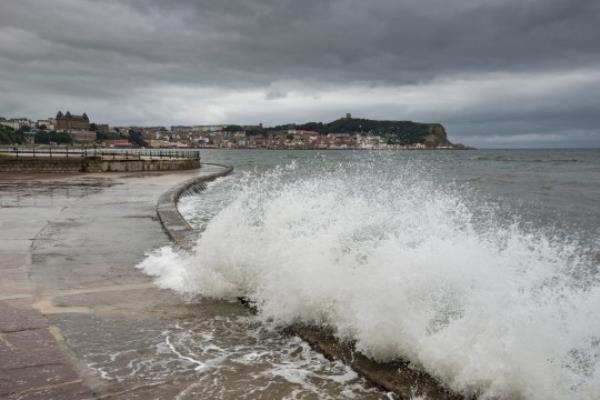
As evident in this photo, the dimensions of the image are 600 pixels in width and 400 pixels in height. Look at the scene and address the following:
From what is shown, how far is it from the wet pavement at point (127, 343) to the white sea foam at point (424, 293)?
39cm

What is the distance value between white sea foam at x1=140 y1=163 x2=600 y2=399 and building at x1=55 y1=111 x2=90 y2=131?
18754cm

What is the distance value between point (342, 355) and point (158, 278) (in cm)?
280

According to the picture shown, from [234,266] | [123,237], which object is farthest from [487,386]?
[123,237]

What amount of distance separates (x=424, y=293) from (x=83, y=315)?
2947 mm

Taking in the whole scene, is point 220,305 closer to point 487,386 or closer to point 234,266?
point 234,266

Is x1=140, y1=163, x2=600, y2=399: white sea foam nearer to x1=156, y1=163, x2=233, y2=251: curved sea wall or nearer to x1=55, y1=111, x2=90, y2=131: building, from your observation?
x1=156, y1=163, x2=233, y2=251: curved sea wall

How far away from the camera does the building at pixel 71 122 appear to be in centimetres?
17562

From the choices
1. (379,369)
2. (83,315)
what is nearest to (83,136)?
(83,315)

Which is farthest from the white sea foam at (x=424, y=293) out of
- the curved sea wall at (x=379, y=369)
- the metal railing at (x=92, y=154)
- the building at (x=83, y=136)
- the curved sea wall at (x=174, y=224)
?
the building at (x=83, y=136)

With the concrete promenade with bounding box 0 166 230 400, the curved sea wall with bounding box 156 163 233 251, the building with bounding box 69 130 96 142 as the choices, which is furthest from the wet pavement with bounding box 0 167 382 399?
the building with bounding box 69 130 96 142

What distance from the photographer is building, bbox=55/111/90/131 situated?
176 meters

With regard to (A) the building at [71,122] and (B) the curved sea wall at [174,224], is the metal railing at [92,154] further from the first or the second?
(A) the building at [71,122]

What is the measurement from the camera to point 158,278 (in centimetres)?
583

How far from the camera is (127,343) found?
3920mm
